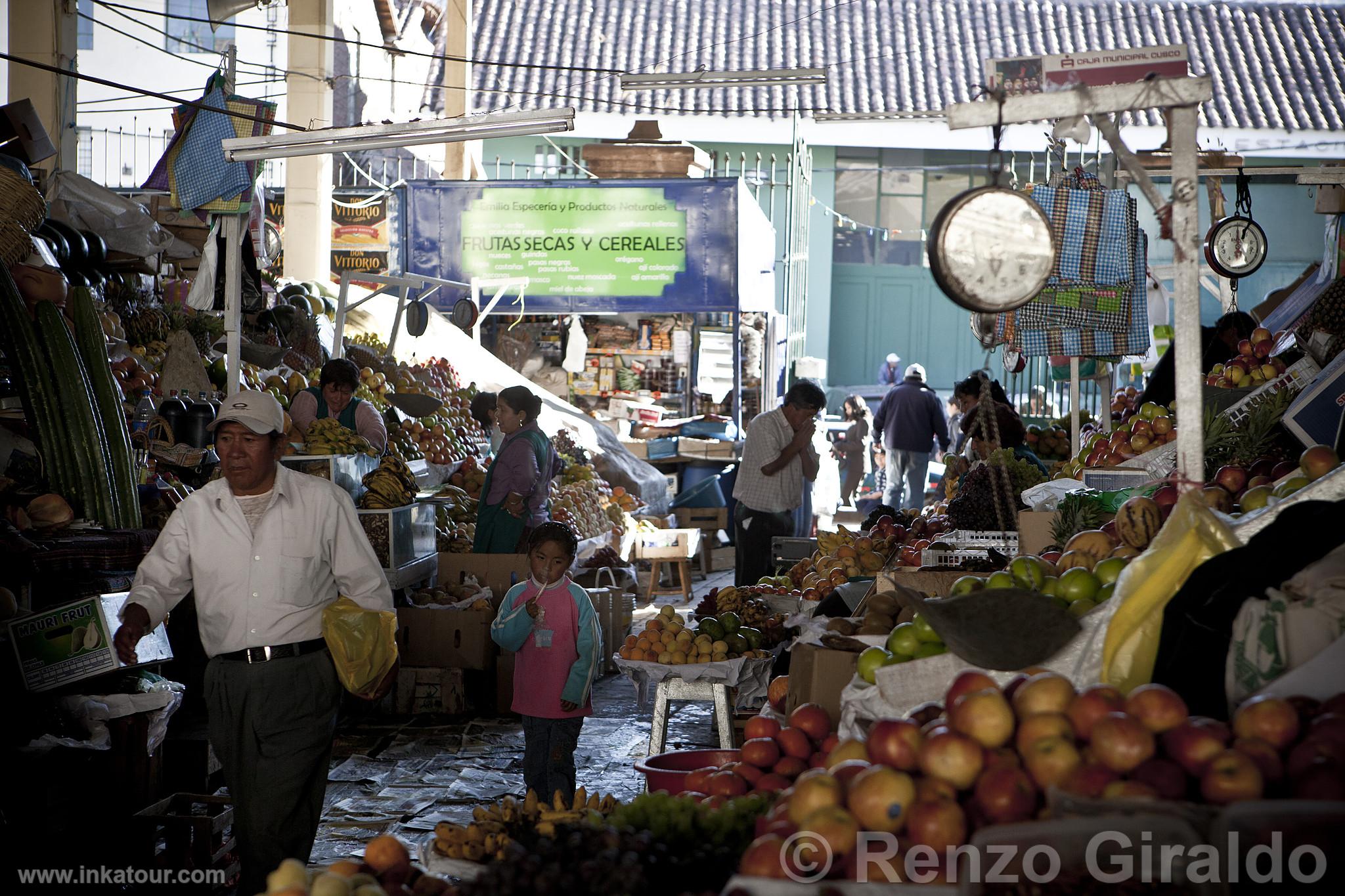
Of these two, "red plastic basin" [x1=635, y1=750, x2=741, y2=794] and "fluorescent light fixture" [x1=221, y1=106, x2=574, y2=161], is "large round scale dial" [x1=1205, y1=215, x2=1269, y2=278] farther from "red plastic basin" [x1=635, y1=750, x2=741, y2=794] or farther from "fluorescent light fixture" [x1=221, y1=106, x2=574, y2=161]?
"red plastic basin" [x1=635, y1=750, x2=741, y2=794]

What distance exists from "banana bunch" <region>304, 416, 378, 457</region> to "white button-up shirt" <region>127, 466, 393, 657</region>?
3.21 meters

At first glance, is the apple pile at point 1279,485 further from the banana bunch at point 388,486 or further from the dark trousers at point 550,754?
the banana bunch at point 388,486

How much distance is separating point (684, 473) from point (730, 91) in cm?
910

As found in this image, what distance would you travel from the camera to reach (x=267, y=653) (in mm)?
3689

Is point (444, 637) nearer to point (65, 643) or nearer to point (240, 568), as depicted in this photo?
point (65, 643)

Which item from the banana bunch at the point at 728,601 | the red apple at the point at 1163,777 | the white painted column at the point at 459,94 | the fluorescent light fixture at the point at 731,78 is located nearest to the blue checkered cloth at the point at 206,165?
the banana bunch at the point at 728,601

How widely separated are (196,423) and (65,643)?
94.3 inches

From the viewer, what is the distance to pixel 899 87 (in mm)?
20922

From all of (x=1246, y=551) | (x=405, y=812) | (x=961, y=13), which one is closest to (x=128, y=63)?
(x=961, y=13)

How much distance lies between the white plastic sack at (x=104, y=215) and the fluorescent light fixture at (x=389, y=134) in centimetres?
285

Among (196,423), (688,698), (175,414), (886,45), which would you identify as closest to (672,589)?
(196,423)

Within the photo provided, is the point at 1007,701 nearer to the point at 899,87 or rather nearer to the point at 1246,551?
the point at 1246,551

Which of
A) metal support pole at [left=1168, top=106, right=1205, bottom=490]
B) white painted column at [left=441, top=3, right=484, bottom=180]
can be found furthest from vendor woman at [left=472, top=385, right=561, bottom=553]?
white painted column at [left=441, top=3, right=484, bottom=180]

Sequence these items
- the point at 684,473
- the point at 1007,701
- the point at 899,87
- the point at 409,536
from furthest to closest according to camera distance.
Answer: the point at 899,87
the point at 684,473
the point at 409,536
the point at 1007,701
